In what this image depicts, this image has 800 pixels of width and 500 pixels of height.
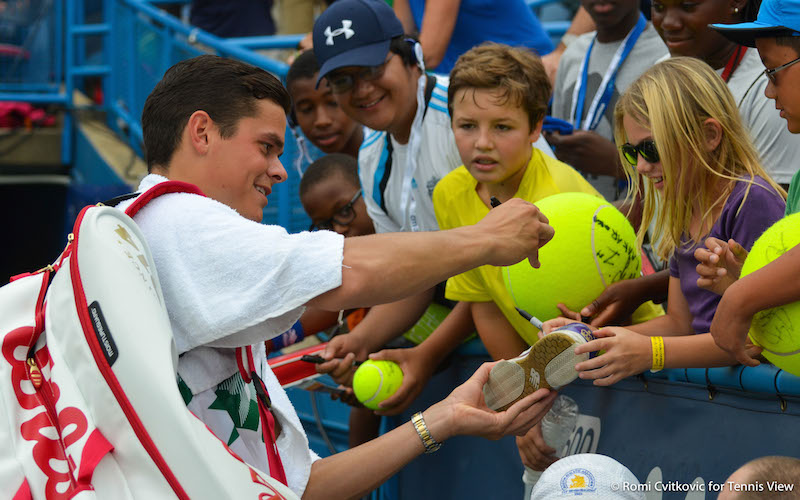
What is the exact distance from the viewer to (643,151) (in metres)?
3.30

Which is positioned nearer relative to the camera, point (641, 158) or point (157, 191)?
point (157, 191)

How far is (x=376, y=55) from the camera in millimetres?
4566

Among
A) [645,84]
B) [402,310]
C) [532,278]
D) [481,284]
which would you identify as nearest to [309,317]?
[402,310]

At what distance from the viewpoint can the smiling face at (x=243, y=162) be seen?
275cm

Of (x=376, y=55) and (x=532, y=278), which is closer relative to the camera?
(x=532, y=278)

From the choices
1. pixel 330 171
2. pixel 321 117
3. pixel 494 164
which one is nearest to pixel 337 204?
pixel 330 171

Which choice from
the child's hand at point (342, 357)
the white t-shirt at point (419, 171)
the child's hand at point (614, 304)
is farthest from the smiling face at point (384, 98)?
the child's hand at point (614, 304)

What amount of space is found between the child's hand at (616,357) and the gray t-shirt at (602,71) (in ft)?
5.89

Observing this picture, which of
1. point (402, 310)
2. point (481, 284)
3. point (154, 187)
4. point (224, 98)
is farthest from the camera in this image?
point (402, 310)

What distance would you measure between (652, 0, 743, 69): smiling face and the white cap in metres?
2.17

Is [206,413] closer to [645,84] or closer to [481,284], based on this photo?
[481,284]

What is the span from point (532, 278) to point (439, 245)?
2.91 ft

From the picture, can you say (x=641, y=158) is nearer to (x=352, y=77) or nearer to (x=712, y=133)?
(x=712, y=133)

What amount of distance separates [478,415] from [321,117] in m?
3.08
